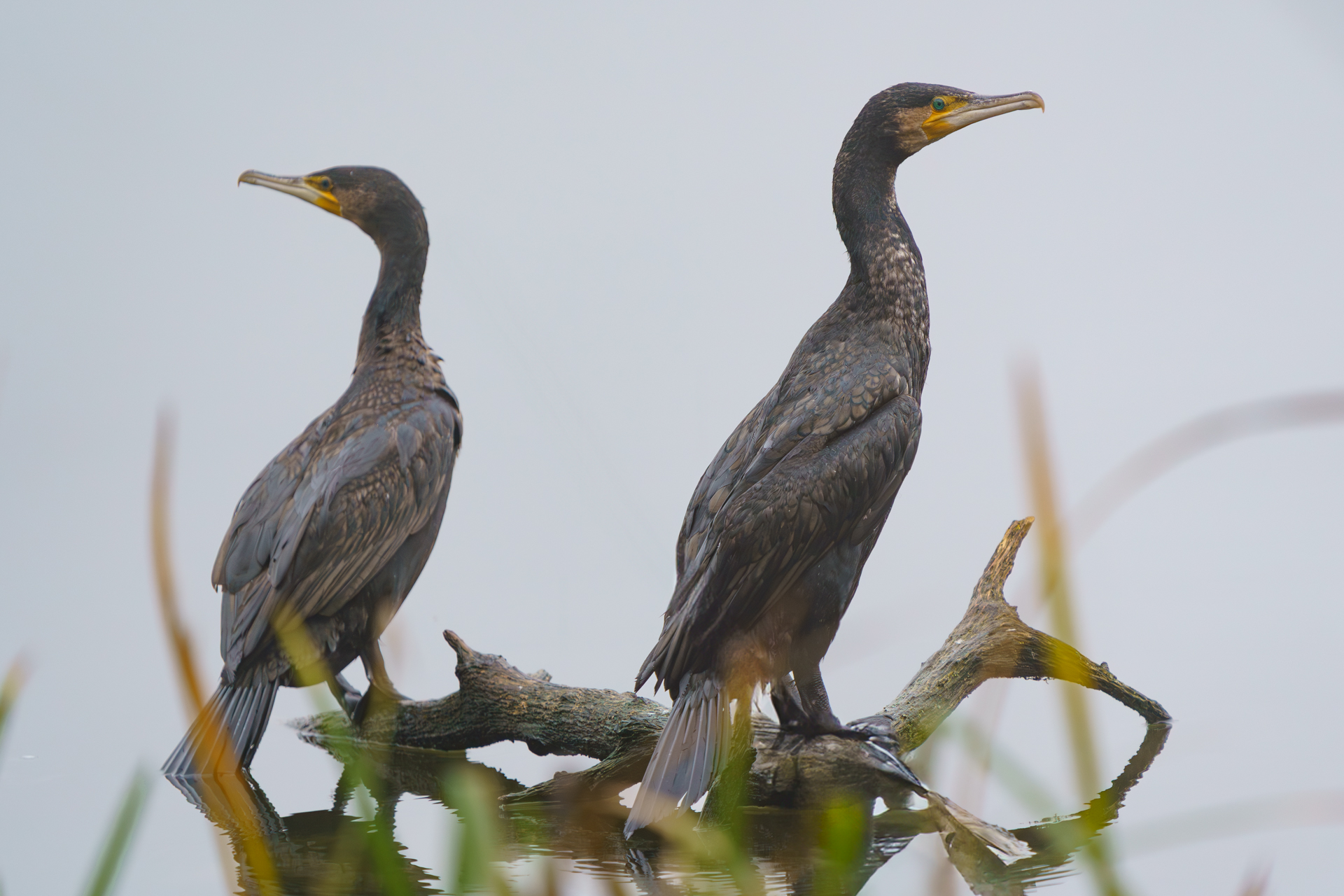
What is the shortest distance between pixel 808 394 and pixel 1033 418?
288cm

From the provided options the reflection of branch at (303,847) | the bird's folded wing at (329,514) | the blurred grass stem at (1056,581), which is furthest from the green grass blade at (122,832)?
the bird's folded wing at (329,514)

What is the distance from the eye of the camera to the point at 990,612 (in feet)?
13.8

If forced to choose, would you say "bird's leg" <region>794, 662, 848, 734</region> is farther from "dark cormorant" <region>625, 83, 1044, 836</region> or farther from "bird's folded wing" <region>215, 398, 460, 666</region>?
"bird's folded wing" <region>215, 398, 460, 666</region>

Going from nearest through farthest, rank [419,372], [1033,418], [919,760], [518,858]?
[1033,418], [919,760], [518,858], [419,372]

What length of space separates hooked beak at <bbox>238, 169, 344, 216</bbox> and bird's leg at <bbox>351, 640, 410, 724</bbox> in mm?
1841

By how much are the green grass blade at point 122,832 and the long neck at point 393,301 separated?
4080mm

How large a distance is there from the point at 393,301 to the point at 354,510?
1041 mm

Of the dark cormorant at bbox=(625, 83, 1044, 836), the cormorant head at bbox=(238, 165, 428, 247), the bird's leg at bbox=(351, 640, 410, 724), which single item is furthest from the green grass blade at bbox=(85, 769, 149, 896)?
the cormorant head at bbox=(238, 165, 428, 247)

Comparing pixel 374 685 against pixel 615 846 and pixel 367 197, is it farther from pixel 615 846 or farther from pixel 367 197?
pixel 367 197

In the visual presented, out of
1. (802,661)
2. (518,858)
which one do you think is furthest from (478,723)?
(802,661)

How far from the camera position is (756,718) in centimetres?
386

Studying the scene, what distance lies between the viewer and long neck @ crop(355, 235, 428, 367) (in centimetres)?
488

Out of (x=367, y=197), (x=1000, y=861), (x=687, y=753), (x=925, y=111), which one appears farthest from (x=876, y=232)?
(x=367, y=197)

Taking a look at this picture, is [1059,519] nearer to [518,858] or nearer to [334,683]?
[518,858]
